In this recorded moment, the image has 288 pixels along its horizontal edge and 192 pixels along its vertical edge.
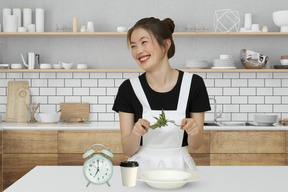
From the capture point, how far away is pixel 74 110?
451cm

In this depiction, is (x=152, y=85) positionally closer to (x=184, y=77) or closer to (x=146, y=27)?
(x=184, y=77)

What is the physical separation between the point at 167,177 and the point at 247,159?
2.40m

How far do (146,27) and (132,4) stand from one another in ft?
8.81

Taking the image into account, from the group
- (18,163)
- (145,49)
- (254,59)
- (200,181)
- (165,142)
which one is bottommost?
(18,163)

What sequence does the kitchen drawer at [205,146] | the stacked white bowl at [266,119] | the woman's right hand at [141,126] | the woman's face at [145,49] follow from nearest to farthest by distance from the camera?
the woman's right hand at [141,126] → the woman's face at [145,49] → the kitchen drawer at [205,146] → the stacked white bowl at [266,119]

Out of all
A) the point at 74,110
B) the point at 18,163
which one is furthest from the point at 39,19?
the point at 18,163

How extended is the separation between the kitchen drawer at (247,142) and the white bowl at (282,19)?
126cm

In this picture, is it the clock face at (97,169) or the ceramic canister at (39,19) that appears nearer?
the clock face at (97,169)

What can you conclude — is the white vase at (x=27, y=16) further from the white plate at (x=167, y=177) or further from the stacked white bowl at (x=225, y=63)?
the white plate at (x=167, y=177)

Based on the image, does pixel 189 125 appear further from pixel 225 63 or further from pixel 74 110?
pixel 74 110

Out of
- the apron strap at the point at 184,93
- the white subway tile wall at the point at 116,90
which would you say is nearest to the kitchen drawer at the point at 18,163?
the white subway tile wall at the point at 116,90

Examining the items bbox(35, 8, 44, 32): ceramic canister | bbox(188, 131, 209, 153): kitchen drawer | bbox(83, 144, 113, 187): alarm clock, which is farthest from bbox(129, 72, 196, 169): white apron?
bbox(35, 8, 44, 32): ceramic canister

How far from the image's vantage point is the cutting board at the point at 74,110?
4500 mm

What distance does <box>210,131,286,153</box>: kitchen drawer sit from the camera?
12.6 feet
